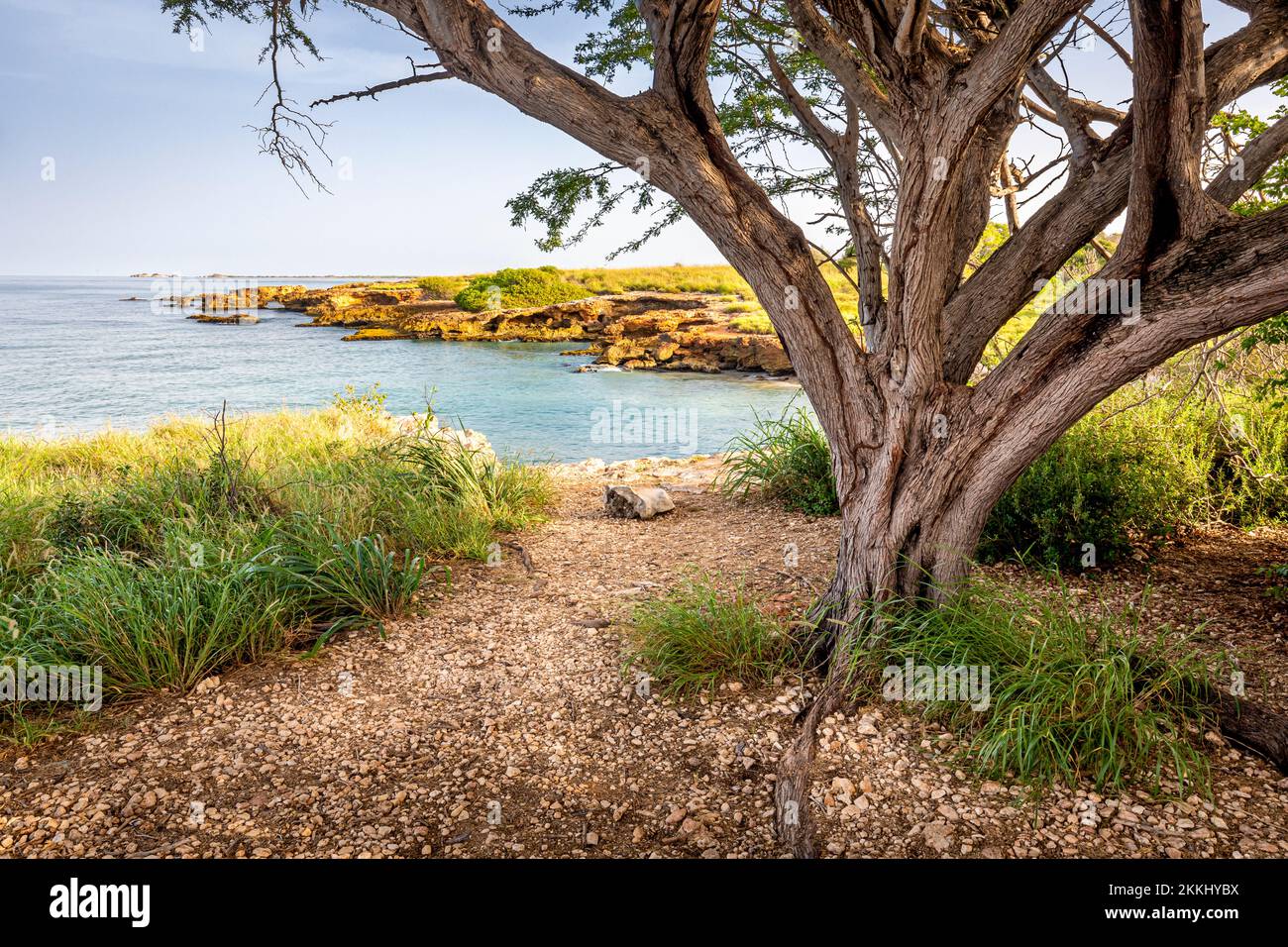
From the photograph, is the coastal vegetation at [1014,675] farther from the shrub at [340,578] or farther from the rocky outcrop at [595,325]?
the rocky outcrop at [595,325]

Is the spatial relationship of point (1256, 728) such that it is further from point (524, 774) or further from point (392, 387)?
point (392, 387)

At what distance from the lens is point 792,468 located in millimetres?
6668

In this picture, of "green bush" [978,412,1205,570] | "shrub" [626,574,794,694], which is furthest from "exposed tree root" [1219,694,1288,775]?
"shrub" [626,574,794,694]

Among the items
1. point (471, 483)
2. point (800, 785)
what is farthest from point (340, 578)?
point (800, 785)

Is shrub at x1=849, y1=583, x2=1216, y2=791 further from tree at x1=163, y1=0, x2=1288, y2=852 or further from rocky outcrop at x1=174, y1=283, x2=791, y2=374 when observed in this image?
rocky outcrop at x1=174, y1=283, x2=791, y2=374

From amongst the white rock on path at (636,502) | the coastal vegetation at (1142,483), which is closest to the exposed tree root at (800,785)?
the coastal vegetation at (1142,483)

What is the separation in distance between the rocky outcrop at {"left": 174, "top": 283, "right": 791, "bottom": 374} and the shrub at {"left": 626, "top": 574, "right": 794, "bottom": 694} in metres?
13.3

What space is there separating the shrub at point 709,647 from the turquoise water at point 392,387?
154 inches

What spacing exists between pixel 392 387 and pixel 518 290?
11412 millimetres

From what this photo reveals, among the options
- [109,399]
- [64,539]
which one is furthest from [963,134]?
[109,399]

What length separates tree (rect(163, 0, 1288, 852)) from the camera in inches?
101

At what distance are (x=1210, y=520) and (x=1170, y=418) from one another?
0.91 metres
